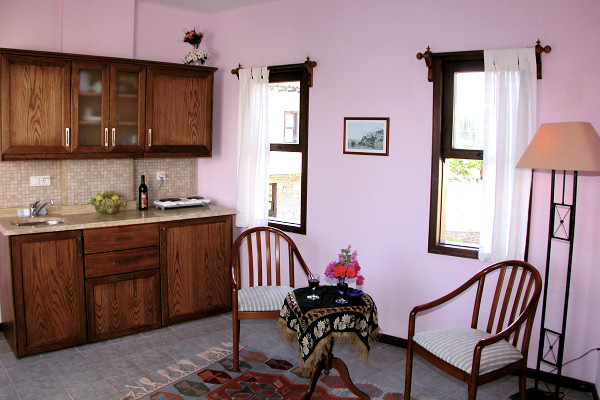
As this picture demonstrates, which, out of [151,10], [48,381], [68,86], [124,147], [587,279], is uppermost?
[151,10]

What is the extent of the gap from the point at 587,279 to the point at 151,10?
403cm

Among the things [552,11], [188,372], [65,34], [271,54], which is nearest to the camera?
[552,11]

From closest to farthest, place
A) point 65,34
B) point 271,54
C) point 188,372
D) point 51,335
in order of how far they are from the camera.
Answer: point 188,372
point 51,335
point 65,34
point 271,54

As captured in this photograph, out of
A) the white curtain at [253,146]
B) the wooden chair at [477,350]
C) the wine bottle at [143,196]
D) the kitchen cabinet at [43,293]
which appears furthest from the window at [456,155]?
the kitchen cabinet at [43,293]

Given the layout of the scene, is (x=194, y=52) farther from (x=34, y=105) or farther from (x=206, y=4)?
(x=34, y=105)

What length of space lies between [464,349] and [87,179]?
3217 mm

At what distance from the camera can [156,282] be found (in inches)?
158

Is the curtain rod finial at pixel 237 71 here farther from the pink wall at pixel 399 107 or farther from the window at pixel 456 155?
the window at pixel 456 155

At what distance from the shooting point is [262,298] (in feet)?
11.2

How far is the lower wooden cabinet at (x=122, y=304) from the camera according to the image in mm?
3719

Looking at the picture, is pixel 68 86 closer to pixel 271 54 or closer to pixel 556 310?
pixel 271 54

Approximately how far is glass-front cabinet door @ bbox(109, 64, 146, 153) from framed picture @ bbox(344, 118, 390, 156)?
168 cm

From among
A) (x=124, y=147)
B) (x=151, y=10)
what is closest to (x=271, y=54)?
(x=151, y=10)

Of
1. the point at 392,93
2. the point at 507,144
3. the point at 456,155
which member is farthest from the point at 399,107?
the point at 507,144
